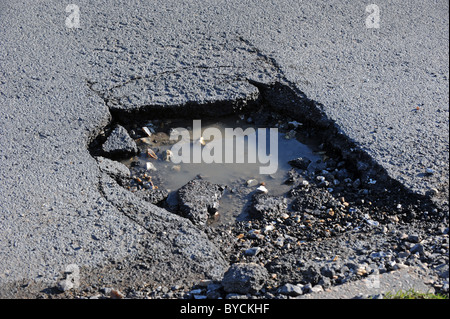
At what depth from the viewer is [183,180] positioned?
11.8ft

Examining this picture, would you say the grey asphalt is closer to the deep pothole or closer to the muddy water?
the deep pothole

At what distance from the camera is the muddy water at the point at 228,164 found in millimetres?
3523

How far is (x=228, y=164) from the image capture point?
3.74m

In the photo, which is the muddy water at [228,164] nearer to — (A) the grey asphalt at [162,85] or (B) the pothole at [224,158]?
(B) the pothole at [224,158]

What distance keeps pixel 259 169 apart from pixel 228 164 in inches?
8.4

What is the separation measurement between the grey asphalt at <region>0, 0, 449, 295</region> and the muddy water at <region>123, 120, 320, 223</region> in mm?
288

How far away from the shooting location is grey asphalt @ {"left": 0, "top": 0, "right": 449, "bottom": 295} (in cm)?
299

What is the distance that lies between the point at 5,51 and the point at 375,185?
3.02m

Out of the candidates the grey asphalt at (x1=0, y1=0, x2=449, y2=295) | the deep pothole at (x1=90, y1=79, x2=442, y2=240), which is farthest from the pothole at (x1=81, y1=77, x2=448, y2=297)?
the grey asphalt at (x1=0, y1=0, x2=449, y2=295)

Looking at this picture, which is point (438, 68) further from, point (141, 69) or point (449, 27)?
point (141, 69)

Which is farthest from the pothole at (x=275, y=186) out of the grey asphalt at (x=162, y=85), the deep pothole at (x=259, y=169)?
the grey asphalt at (x=162, y=85)
